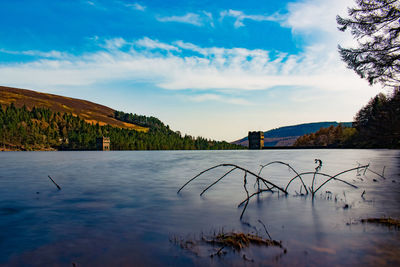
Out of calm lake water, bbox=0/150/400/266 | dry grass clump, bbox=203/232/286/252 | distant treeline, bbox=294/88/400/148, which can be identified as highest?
distant treeline, bbox=294/88/400/148

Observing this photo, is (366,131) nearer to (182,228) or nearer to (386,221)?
(386,221)

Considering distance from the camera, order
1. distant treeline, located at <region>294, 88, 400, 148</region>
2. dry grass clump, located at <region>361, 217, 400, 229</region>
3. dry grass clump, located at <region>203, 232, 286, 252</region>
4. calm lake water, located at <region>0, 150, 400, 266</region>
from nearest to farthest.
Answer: calm lake water, located at <region>0, 150, 400, 266</region>
dry grass clump, located at <region>203, 232, 286, 252</region>
dry grass clump, located at <region>361, 217, 400, 229</region>
distant treeline, located at <region>294, 88, 400, 148</region>

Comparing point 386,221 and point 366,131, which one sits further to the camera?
point 366,131

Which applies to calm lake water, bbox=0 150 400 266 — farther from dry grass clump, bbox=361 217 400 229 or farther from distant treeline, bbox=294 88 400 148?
distant treeline, bbox=294 88 400 148

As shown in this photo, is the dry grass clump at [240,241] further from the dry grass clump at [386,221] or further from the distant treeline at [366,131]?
the distant treeline at [366,131]

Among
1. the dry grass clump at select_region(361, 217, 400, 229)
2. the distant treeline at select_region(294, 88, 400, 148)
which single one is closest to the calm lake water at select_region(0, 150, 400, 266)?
the dry grass clump at select_region(361, 217, 400, 229)

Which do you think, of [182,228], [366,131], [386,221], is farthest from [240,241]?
[366,131]

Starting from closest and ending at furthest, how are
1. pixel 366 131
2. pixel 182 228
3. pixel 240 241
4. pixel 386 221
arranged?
pixel 240 241 < pixel 386 221 < pixel 182 228 < pixel 366 131

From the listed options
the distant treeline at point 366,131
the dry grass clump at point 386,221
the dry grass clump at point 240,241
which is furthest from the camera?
the distant treeline at point 366,131

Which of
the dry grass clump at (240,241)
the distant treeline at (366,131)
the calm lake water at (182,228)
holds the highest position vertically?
the distant treeline at (366,131)

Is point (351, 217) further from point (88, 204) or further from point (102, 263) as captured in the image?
point (88, 204)

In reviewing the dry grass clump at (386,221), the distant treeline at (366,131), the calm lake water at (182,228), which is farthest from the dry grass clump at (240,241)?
the distant treeline at (366,131)

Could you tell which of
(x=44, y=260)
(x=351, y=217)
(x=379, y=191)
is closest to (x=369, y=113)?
(x=379, y=191)

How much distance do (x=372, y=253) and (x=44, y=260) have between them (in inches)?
326
